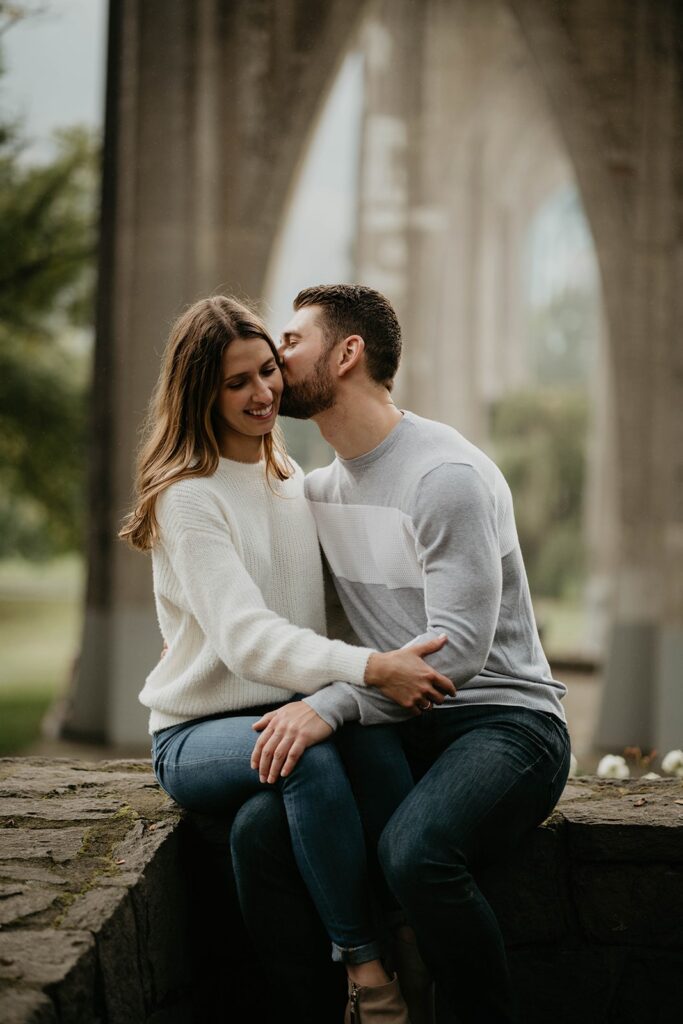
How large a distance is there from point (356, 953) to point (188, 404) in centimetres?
101

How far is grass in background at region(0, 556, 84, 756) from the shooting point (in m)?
11.4

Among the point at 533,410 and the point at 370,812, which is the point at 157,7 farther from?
the point at 533,410

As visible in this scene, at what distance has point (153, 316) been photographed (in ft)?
22.3

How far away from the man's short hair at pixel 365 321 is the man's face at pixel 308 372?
0.9 inches

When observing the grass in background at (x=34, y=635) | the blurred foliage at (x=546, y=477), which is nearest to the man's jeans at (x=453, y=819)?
the grass in background at (x=34, y=635)

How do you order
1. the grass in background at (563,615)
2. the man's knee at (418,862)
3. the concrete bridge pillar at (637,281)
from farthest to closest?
the grass in background at (563,615) < the concrete bridge pillar at (637,281) < the man's knee at (418,862)

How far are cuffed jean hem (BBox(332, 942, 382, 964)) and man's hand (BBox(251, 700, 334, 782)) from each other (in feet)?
0.94

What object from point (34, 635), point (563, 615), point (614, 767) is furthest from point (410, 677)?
point (563, 615)

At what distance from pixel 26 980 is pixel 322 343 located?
1.30m

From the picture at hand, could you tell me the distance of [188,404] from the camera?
7.42 ft

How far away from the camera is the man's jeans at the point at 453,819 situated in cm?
190

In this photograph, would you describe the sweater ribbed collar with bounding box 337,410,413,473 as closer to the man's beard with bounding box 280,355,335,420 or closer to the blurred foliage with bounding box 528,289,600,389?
the man's beard with bounding box 280,355,335,420

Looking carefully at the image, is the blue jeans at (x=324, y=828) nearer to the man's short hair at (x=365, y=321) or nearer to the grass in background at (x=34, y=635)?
the man's short hair at (x=365, y=321)

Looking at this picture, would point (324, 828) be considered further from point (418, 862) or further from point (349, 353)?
point (349, 353)
